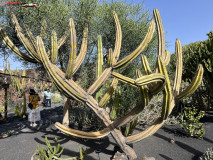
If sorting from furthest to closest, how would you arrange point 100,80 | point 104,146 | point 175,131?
point 175,131, point 104,146, point 100,80

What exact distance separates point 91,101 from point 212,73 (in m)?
6.53

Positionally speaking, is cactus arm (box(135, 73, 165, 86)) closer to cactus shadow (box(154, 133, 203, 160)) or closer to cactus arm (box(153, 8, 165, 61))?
cactus arm (box(153, 8, 165, 61))

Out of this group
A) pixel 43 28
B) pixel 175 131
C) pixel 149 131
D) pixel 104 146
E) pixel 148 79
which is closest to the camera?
pixel 148 79

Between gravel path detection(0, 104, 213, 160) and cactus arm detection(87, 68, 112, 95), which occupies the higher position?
cactus arm detection(87, 68, 112, 95)

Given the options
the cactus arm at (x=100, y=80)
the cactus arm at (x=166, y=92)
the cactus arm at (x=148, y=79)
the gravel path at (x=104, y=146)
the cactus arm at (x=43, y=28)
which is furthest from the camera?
the cactus arm at (x=43, y=28)

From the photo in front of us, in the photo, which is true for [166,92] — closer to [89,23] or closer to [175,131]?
[89,23]

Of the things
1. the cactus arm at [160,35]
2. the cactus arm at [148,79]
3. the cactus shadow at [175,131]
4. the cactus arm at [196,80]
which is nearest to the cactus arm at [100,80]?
the cactus arm at [148,79]

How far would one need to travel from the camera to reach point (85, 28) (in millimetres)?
4781

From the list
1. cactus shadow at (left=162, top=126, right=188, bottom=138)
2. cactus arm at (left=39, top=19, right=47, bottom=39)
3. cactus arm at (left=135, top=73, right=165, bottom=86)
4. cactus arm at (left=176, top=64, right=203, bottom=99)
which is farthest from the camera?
cactus shadow at (left=162, top=126, right=188, bottom=138)

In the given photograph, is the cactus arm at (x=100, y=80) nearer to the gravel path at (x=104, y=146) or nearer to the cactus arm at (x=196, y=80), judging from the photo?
the gravel path at (x=104, y=146)

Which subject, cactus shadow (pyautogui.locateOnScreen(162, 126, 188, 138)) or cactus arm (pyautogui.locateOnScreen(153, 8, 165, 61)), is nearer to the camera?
cactus arm (pyautogui.locateOnScreen(153, 8, 165, 61))

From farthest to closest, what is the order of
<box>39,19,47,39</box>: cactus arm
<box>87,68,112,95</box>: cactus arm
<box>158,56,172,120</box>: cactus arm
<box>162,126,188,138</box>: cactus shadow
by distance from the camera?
<box>162,126,188,138</box>: cactus shadow, <box>39,19,47,39</box>: cactus arm, <box>87,68,112,95</box>: cactus arm, <box>158,56,172,120</box>: cactus arm

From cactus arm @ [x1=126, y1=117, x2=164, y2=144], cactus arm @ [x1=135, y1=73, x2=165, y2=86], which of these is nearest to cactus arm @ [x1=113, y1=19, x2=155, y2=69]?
cactus arm @ [x1=135, y1=73, x2=165, y2=86]

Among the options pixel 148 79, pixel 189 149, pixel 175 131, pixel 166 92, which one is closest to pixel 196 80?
pixel 166 92
